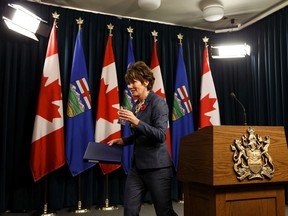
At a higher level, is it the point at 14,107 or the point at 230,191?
the point at 14,107

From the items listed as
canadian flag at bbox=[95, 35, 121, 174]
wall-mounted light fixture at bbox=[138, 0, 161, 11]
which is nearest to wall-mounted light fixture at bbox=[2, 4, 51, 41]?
canadian flag at bbox=[95, 35, 121, 174]

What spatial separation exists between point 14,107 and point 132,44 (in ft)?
6.23

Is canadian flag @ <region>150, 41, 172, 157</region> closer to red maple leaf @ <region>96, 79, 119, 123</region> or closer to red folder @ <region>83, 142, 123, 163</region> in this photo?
red maple leaf @ <region>96, 79, 119, 123</region>

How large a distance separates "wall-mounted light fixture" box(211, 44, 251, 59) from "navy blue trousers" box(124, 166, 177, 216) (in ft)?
10.1

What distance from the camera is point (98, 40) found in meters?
4.26

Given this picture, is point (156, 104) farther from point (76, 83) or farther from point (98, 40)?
point (98, 40)

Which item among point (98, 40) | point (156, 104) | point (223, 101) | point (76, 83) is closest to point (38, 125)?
point (76, 83)

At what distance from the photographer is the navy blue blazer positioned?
65.8 inches

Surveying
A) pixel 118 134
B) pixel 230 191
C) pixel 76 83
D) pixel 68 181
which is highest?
pixel 76 83

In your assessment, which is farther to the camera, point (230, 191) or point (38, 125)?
point (38, 125)

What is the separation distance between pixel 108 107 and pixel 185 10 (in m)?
1.87

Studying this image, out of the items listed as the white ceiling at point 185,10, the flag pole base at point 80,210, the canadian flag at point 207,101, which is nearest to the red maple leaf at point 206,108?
the canadian flag at point 207,101

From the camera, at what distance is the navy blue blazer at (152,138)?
1671 mm

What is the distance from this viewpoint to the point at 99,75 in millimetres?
4203
